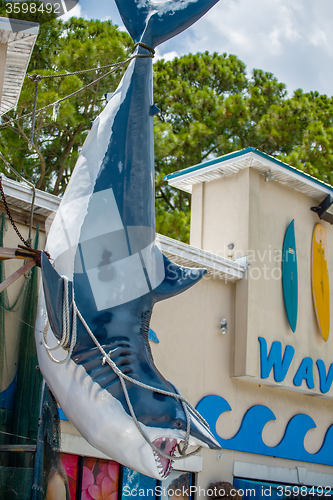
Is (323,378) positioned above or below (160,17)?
below

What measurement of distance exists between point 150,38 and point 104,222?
1.57 meters

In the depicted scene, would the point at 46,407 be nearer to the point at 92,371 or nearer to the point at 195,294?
the point at 92,371

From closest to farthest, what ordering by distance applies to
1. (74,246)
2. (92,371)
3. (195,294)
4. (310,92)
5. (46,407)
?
(92,371), (74,246), (46,407), (195,294), (310,92)

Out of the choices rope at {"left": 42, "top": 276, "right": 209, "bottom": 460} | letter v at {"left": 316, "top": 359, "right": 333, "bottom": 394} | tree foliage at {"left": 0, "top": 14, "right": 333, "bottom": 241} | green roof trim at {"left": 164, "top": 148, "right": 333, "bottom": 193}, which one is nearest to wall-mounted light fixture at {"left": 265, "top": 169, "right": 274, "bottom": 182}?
green roof trim at {"left": 164, "top": 148, "right": 333, "bottom": 193}

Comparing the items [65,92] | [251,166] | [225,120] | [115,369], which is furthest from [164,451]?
[225,120]

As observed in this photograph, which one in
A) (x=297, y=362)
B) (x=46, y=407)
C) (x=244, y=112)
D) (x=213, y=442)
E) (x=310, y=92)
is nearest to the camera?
(x=213, y=442)

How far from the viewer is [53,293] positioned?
342 centimetres

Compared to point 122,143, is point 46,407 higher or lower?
lower

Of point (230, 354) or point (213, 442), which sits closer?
point (213, 442)

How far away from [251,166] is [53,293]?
6.42 m

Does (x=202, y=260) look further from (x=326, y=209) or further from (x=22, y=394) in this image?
(x=22, y=394)

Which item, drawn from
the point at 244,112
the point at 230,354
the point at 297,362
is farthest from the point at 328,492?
the point at 244,112

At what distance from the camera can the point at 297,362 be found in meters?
9.06

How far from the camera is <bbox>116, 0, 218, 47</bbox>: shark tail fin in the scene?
4.58m
